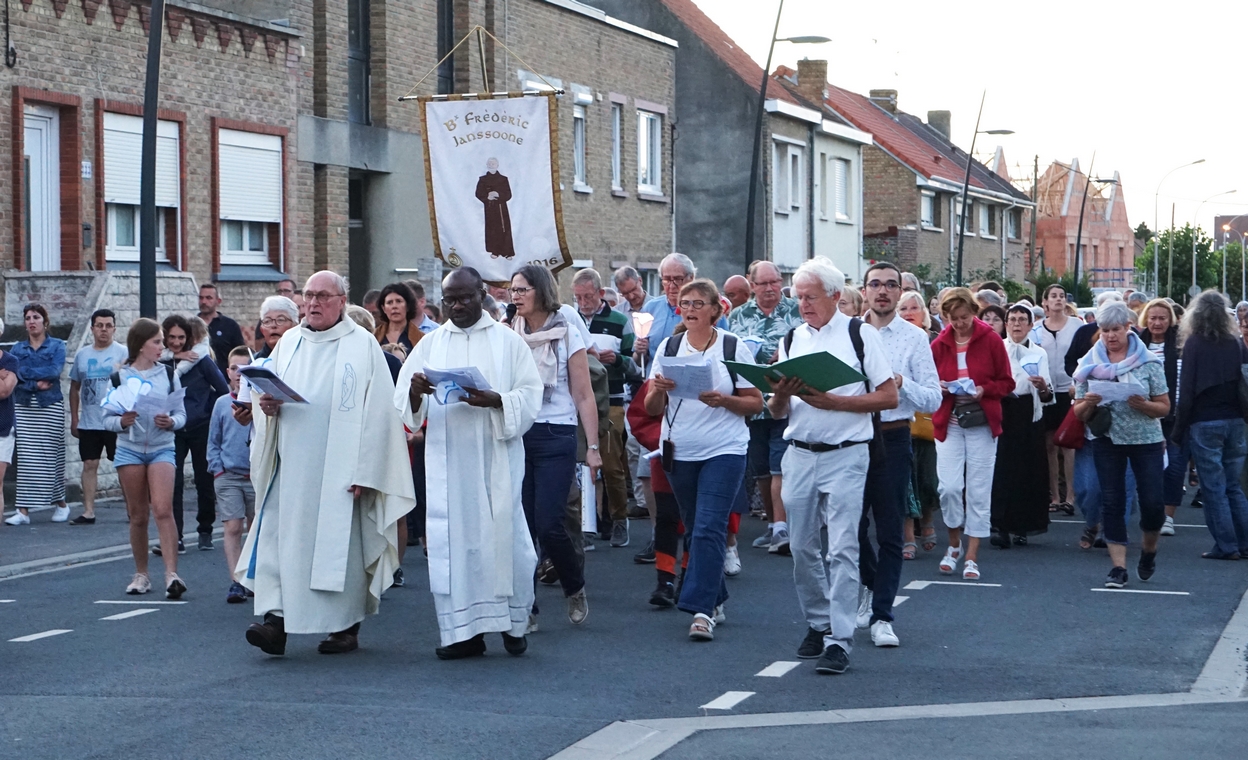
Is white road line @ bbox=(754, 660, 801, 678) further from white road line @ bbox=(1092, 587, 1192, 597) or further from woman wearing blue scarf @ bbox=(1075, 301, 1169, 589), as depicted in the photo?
woman wearing blue scarf @ bbox=(1075, 301, 1169, 589)

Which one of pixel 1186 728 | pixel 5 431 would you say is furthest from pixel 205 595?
pixel 1186 728

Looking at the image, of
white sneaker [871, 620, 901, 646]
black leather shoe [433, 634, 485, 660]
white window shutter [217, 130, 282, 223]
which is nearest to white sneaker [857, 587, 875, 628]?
white sneaker [871, 620, 901, 646]

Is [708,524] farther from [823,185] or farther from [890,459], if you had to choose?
[823,185]

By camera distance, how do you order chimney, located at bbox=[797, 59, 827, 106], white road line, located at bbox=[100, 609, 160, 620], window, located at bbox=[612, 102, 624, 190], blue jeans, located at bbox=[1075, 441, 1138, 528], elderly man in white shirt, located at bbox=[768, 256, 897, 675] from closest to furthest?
elderly man in white shirt, located at bbox=[768, 256, 897, 675] < white road line, located at bbox=[100, 609, 160, 620] < blue jeans, located at bbox=[1075, 441, 1138, 528] < window, located at bbox=[612, 102, 624, 190] < chimney, located at bbox=[797, 59, 827, 106]

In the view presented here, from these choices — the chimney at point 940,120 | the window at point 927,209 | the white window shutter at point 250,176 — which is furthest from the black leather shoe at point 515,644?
the chimney at point 940,120

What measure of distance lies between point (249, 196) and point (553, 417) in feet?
48.3

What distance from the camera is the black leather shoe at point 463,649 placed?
854cm

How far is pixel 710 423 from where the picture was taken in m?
9.15

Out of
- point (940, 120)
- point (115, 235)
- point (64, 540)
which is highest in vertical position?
point (940, 120)

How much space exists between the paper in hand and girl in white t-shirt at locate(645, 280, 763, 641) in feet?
6.22

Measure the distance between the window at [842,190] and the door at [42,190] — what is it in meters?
28.4

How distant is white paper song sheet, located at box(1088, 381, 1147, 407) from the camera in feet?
36.7

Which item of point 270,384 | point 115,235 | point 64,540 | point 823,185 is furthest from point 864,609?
point 823,185

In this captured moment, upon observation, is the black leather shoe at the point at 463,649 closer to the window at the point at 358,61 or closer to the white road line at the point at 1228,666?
the white road line at the point at 1228,666
